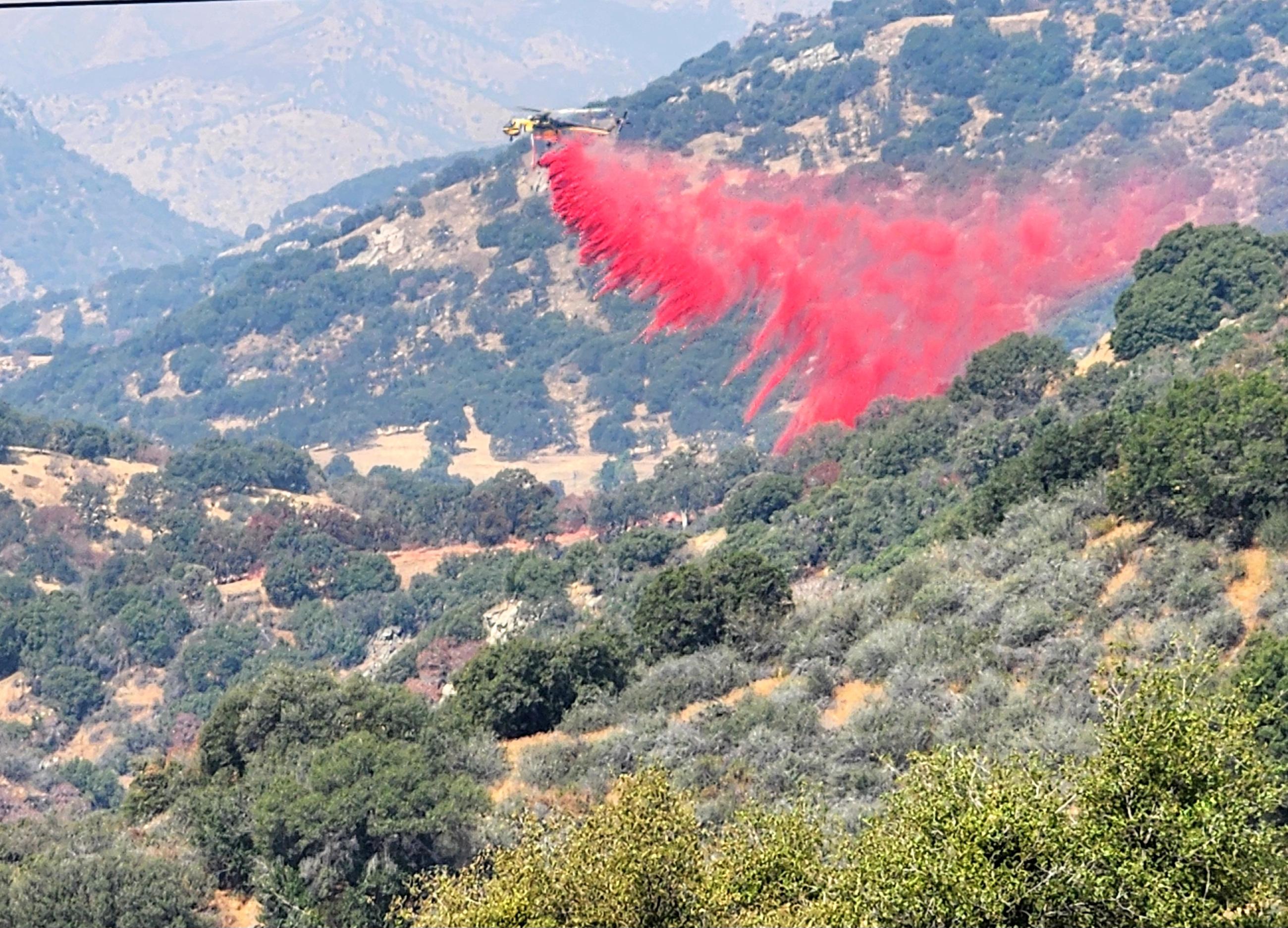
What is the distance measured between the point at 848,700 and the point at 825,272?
57.7 meters

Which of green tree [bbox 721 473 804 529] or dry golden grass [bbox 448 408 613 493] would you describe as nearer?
green tree [bbox 721 473 804 529]

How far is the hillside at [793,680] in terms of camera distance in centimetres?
2403

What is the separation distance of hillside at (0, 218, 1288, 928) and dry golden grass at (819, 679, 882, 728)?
139 mm

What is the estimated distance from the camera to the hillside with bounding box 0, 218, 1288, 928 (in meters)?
24.0

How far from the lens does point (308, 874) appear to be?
37469 millimetres

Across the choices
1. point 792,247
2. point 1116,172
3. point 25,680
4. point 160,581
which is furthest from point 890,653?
point 1116,172

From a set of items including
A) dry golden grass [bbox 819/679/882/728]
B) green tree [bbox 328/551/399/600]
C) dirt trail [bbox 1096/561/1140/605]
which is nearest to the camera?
dry golden grass [bbox 819/679/882/728]

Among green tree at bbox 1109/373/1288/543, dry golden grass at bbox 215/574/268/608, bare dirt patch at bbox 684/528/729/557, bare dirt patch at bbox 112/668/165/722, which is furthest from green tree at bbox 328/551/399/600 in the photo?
green tree at bbox 1109/373/1288/543

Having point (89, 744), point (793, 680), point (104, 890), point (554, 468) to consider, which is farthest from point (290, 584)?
point (554, 468)

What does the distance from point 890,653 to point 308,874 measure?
591 inches

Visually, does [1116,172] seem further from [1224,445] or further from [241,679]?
[1224,445]

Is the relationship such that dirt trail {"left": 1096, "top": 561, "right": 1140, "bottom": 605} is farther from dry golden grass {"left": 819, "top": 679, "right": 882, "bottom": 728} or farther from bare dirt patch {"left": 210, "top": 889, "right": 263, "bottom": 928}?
bare dirt patch {"left": 210, "top": 889, "right": 263, "bottom": 928}

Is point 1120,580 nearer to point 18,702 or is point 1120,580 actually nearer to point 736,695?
point 736,695

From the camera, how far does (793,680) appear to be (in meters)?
45.1
